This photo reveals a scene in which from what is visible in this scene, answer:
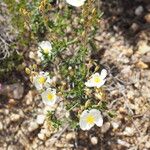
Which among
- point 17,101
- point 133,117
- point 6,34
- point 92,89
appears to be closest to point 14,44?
point 6,34

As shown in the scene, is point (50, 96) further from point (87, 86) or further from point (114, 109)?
point (114, 109)

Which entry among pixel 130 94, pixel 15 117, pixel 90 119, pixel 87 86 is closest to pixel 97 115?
pixel 90 119

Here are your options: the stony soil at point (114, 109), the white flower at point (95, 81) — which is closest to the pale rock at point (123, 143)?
the stony soil at point (114, 109)

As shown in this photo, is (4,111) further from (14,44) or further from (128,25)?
(128,25)

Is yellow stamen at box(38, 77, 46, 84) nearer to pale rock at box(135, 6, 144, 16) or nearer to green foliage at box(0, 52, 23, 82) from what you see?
green foliage at box(0, 52, 23, 82)

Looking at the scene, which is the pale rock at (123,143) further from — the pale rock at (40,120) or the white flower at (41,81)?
the white flower at (41,81)

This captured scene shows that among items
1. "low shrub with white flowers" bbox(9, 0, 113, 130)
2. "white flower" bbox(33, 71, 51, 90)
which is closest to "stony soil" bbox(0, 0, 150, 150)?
"low shrub with white flowers" bbox(9, 0, 113, 130)
